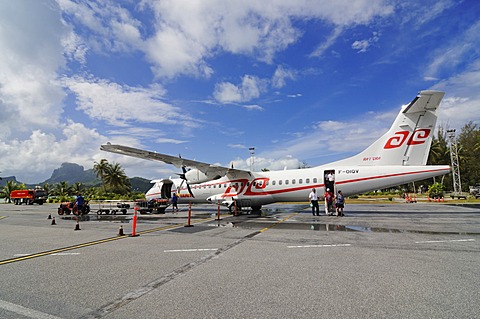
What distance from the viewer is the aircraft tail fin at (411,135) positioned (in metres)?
16.1

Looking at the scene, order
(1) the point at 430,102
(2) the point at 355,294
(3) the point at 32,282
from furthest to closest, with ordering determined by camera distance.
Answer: (1) the point at 430,102 < (3) the point at 32,282 < (2) the point at 355,294

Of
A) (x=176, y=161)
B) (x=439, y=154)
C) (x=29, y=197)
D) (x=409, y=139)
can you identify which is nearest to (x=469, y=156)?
(x=439, y=154)

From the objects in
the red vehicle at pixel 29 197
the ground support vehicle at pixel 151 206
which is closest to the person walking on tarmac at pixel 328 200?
the ground support vehicle at pixel 151 206

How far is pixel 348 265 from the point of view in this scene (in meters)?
6.12

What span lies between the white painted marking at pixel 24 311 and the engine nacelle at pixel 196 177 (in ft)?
59.5

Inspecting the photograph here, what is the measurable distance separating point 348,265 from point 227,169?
635 inches

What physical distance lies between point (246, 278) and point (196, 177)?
18.1 meters

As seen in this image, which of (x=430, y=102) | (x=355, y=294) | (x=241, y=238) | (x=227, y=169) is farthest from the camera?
(x=227, y=169)

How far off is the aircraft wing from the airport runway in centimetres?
1015

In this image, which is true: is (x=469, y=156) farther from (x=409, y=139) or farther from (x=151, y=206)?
(x=151, y=206)

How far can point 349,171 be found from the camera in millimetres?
18359

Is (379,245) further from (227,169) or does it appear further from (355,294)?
(227,169)

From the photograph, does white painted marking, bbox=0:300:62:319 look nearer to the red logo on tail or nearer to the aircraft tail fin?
the aircraft tail fin

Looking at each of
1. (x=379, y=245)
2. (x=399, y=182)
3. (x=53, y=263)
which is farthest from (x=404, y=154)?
(x=53, y=263)
